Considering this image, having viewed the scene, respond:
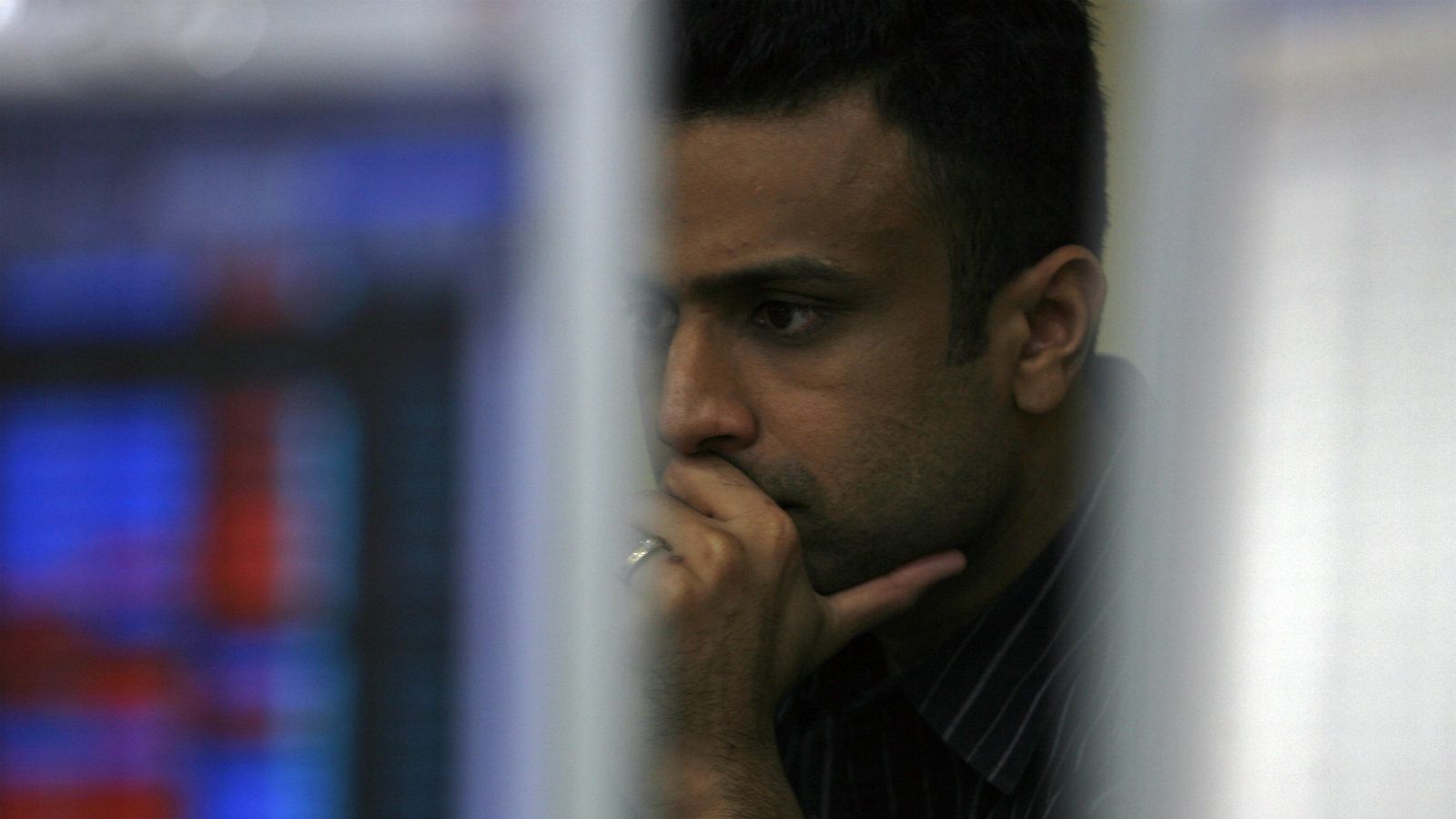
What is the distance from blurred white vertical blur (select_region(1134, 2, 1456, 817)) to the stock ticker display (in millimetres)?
529

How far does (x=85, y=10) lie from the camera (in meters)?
1.11

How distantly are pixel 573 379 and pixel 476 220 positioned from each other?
0.18 m

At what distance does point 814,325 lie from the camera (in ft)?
4.35

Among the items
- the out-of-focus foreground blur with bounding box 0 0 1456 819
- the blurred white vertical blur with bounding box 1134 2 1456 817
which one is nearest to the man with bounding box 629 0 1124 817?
the out-of-focus foreground blur with bounding box 0 0 1456 819

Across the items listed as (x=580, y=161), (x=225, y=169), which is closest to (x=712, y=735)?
(x=580, y=161)

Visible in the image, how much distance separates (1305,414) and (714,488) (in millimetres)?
529

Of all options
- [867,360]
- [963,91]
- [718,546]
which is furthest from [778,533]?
[963,91]

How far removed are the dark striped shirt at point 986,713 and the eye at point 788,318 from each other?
30cm

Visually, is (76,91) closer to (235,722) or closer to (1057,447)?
(235,722)

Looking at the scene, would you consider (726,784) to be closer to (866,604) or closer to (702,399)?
(866,604)

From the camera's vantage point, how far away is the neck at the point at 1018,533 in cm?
140

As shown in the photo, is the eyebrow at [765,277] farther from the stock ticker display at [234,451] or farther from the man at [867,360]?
the stock ticker display at [234,451]

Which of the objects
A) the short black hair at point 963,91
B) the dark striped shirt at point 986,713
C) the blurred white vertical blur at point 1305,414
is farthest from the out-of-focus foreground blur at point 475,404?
the dark striped shirt at point 986,713

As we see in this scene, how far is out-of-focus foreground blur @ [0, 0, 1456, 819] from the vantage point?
3.33ft
